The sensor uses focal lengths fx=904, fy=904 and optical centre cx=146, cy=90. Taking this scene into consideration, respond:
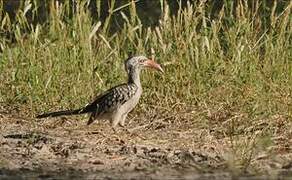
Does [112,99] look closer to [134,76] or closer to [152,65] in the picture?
[134,76]

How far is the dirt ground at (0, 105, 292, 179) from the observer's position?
18.8ft

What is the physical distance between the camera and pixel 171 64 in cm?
840

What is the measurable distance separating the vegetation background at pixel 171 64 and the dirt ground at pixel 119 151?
0.40 m

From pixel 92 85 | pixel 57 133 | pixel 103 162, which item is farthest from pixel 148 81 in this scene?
pixel 103 162

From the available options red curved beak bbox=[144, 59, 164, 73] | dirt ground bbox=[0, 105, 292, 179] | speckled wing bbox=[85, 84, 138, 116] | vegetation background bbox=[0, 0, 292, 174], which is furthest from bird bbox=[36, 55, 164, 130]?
vegetation background bbox=[0, 0, 292, 174]

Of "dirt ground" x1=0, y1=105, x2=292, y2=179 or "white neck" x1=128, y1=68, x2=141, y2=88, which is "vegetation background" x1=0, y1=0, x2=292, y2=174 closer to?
"dirt ground" x1=0, y1=105, x2=292, y2=179

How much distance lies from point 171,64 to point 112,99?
1352 mm

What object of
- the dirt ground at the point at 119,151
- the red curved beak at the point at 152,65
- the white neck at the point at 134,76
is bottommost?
the dirt ground at the point at 119,151

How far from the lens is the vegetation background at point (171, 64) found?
26.2 feet

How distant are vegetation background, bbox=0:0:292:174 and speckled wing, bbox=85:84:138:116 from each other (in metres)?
0.68

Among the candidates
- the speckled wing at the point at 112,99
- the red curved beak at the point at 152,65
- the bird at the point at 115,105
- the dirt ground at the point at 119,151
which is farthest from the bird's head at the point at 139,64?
the dirt ground at the point at 119,151

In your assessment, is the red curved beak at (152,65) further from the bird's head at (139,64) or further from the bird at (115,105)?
the bird at (115,105)

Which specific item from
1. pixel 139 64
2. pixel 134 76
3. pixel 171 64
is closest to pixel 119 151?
pixel 134 76

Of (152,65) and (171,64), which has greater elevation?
(152,65)
